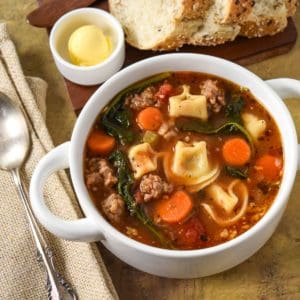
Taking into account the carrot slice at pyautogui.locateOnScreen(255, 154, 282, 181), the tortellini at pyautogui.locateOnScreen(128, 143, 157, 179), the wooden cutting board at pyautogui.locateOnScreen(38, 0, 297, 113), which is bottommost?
the wooden cutting board at pyautogui.locateOnScreen(38, 0, 297, 113)

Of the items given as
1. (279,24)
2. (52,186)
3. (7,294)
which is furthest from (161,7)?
(7,294)

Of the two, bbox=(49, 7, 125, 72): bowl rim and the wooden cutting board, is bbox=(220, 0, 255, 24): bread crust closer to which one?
the wooden cutting board

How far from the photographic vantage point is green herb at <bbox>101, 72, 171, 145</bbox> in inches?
107

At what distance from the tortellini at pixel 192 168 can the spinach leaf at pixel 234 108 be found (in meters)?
0.19

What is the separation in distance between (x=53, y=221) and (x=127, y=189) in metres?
0.34

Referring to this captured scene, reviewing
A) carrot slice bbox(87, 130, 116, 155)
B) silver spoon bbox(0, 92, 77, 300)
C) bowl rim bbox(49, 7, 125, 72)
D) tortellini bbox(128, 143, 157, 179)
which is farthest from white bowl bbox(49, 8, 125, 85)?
tortellini bbox(128, 143, 157, 179)

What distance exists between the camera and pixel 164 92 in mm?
2803

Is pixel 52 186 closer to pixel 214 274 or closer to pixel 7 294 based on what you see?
pixel 7 294

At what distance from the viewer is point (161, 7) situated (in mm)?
3318

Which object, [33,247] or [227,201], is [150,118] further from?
[33,247]

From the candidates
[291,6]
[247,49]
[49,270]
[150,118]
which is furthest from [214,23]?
[49,270]

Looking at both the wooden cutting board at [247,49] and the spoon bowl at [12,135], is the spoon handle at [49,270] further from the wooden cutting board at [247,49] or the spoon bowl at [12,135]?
the wooden cutting board at [247,49]

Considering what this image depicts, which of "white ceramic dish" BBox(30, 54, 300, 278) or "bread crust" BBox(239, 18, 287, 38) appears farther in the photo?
"bread crust" BBox(239, 18, 287, 38)

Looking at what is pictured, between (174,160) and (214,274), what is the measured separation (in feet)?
1.62
